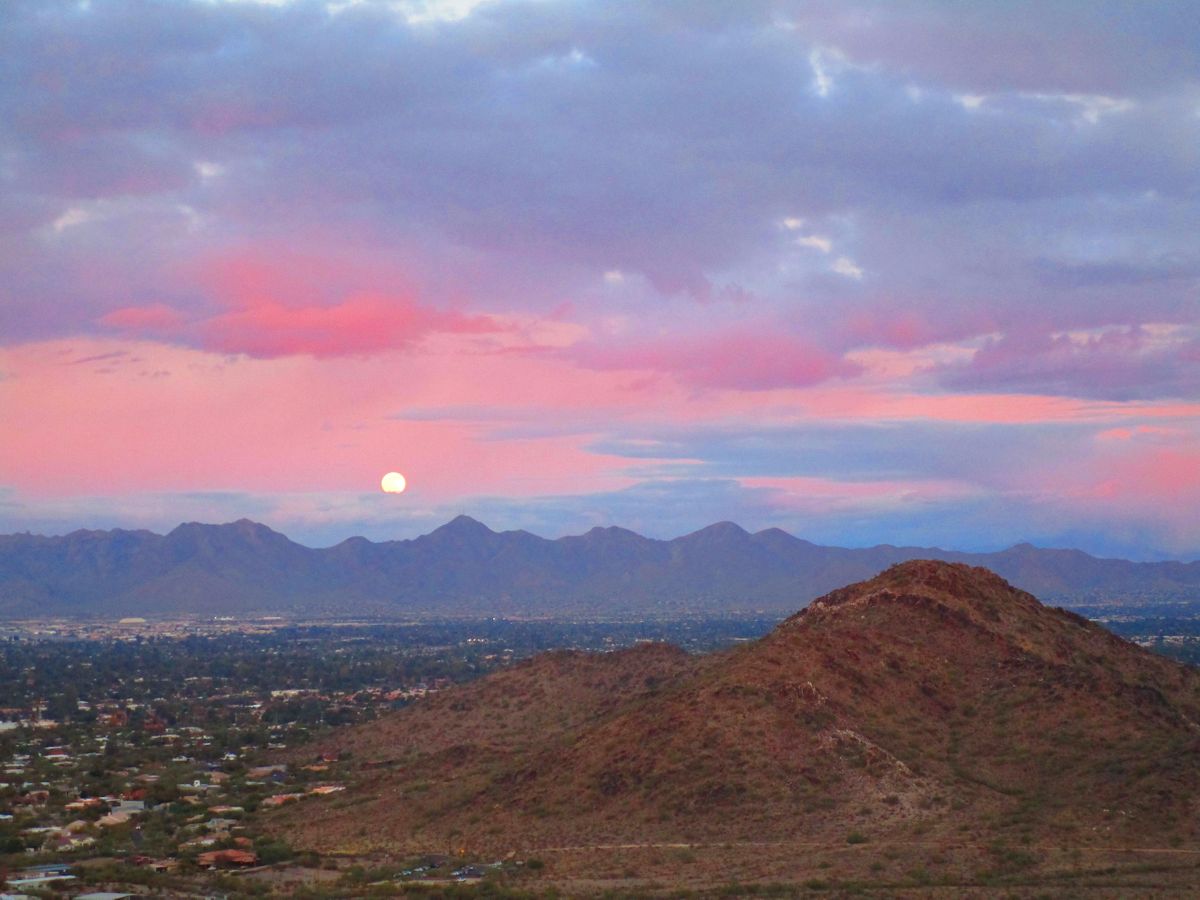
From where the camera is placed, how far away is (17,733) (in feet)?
339

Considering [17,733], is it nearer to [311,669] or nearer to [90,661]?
[311,669]

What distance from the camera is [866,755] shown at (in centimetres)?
5816

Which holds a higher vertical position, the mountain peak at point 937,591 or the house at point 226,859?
the mountain peak at point 937,591

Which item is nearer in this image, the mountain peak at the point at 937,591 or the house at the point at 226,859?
the house at the point at 226,859

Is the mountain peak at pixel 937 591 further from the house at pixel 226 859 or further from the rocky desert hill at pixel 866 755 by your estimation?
the house at pixel 226 859

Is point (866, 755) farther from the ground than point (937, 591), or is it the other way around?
point (937, 591)

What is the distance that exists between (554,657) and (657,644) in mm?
8020

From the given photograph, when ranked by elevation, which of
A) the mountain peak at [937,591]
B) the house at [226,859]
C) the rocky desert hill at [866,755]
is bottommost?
the house at [226,859]

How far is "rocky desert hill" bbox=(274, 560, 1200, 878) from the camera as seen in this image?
52.3 metres

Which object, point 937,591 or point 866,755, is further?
point 937,591

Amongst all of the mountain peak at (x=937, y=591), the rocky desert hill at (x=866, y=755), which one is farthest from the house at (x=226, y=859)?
the mountain peak at (x=937, y=591)

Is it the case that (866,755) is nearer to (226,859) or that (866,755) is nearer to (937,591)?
(937,591)

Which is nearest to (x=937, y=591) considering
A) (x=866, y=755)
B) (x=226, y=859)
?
(x=866, y=755)

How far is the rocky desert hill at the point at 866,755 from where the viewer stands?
172 feet
